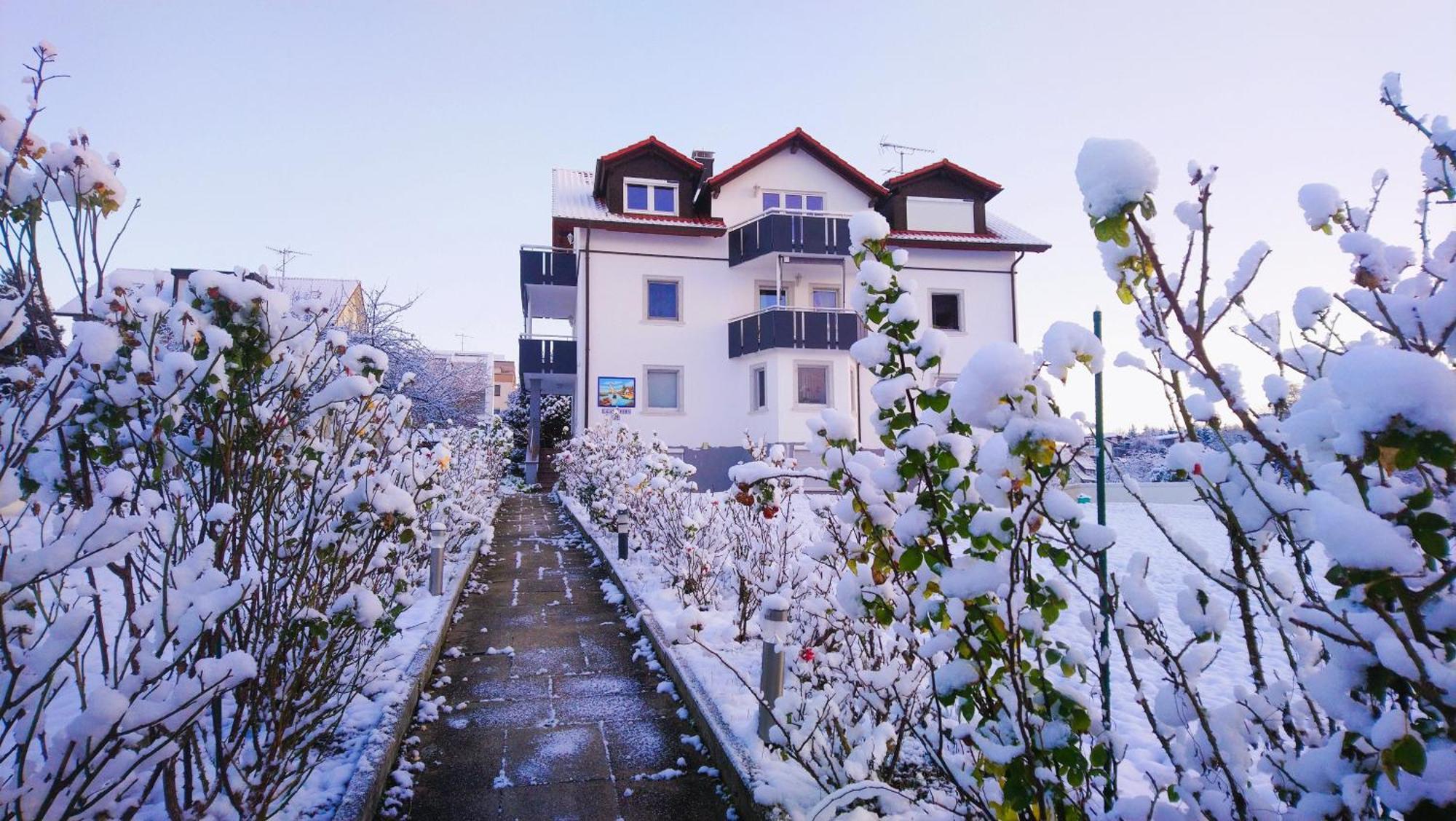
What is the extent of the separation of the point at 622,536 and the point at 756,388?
36.5 ft

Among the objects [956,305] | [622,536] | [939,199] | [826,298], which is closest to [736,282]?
[826,298]

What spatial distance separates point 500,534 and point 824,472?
32.0 ft

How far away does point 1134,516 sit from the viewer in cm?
1609

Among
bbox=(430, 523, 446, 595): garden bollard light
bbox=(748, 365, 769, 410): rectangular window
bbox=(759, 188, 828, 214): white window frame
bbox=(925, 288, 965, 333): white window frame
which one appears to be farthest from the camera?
bbox=(925, 288, 965, 333): white window frame

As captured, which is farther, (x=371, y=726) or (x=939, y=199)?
(x=939, y=199)

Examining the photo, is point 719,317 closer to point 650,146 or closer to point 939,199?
point 650,146

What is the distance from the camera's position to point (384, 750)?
130 inches

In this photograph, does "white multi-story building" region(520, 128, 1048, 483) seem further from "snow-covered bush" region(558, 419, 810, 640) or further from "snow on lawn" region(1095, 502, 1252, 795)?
"snow-covered bush" region(558, 419, 810, 640)

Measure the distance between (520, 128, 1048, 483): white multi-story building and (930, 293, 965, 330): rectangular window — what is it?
0.13 feet

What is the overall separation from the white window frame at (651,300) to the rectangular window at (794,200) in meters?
3.31

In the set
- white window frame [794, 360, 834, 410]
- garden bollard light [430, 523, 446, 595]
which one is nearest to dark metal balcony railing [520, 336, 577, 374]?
white window frame [794, 360, 834, 410]

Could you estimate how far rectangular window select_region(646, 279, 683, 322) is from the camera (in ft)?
62.6

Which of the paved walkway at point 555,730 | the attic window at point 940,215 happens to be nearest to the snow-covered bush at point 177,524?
the paved walkway at point 555,730

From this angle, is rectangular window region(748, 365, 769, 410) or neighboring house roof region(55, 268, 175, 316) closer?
neighboring house roof region(55, 268, 175, 316)
